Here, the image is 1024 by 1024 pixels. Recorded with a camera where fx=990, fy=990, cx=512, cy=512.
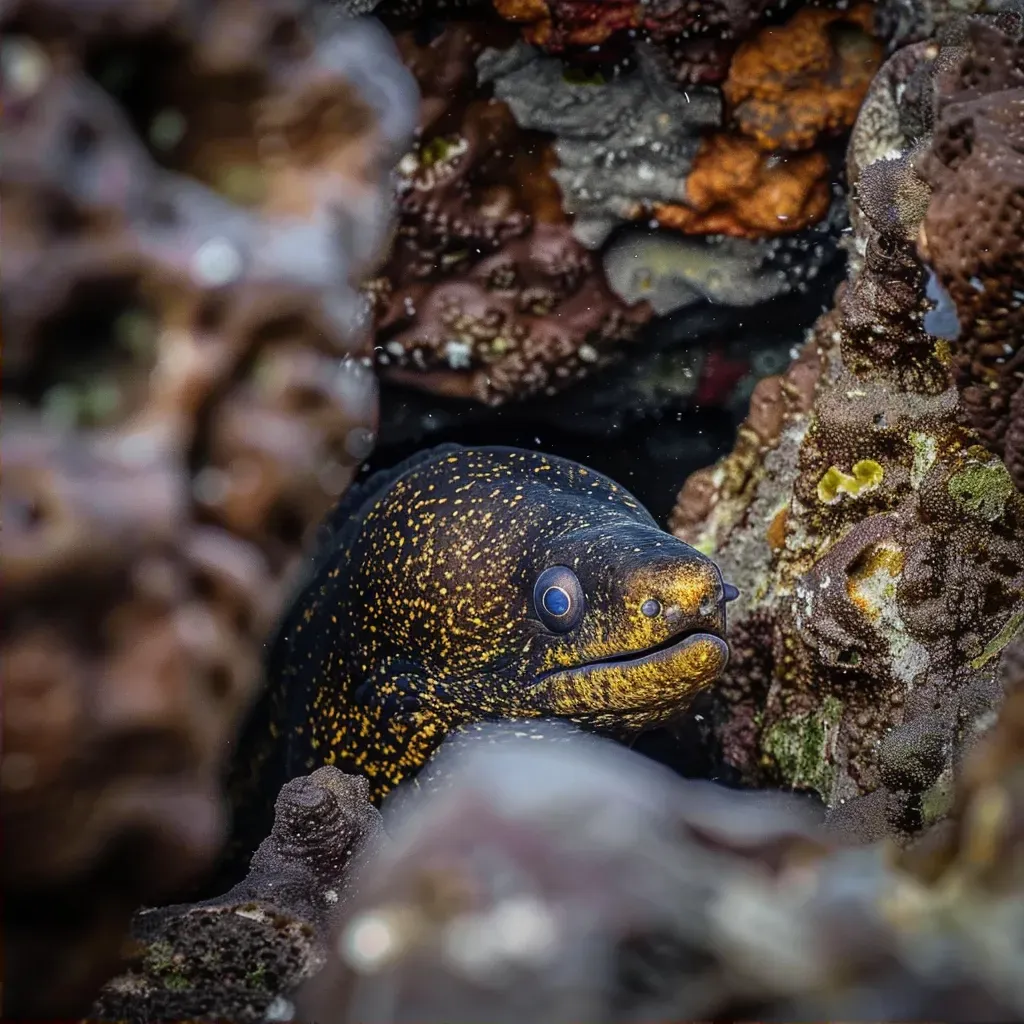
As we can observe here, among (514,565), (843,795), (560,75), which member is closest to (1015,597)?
(843,795)

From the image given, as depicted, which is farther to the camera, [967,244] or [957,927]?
[967,244]

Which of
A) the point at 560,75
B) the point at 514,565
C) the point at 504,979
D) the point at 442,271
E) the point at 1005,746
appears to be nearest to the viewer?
the point at 504,979

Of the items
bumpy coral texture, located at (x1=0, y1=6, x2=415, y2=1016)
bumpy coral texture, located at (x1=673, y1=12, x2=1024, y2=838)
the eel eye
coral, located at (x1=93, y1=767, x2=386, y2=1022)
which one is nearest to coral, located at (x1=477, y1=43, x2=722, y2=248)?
bumpy coral texture, located at (x1=673, y1=12, x2=1024, y2=838)

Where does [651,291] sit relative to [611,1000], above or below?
below

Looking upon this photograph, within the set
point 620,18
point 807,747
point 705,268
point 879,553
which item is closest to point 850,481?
point 879,553

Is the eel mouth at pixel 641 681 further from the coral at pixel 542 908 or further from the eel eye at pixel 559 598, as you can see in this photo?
the coral at pixel 542 908

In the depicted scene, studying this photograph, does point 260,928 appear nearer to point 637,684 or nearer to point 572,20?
point 637,684

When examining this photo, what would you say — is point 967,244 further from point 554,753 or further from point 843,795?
point 843,795
